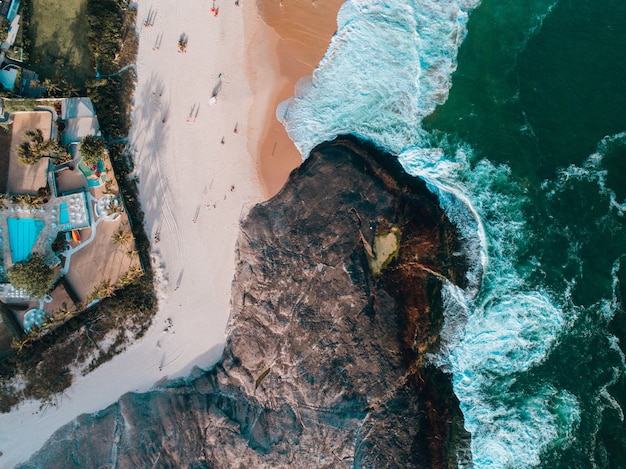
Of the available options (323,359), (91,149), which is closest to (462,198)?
(323,359)

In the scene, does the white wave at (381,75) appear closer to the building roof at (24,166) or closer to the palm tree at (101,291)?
the palm tree at (101,291)

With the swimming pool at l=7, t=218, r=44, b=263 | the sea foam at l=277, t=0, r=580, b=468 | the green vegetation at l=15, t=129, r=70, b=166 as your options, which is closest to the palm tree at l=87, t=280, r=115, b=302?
the swimming pool at l=7, t=218, r=44, b=263

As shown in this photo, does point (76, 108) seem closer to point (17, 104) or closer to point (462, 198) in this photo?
point (17, 104)

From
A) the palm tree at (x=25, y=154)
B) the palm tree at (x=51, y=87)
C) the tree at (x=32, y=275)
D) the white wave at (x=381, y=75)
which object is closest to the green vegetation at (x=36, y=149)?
the palm tree at (x=25, y=154)

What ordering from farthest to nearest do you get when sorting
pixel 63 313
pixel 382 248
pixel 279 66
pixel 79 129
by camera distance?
pixel 279 66 → pixel 79 129 → pixel 63 313 → pixel 382 248

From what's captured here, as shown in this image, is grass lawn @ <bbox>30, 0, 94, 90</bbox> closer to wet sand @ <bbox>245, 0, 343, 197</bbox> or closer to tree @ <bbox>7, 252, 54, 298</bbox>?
wet sand @ <bbox>245, 0, 343, 197</bbox>
